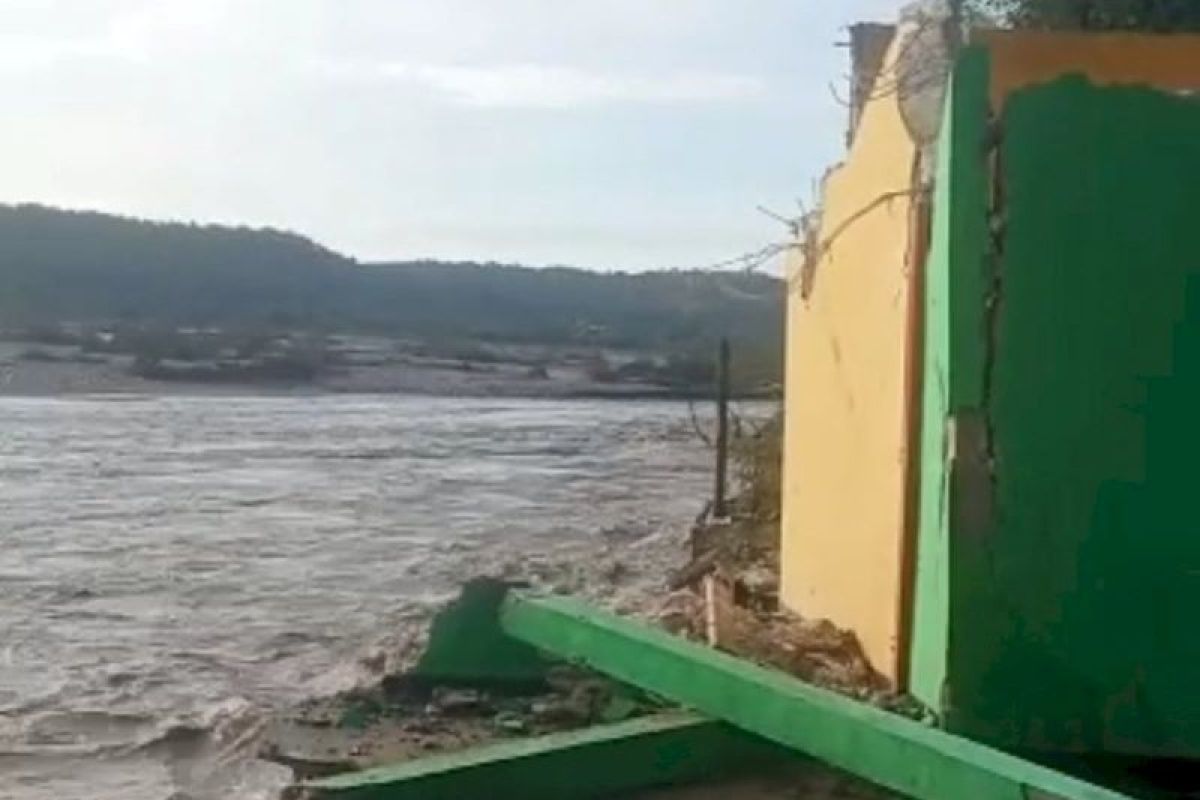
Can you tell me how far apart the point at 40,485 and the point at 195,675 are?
1214 cm

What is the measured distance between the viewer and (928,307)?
714 centimetres

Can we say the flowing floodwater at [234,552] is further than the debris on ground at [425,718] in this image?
Yes

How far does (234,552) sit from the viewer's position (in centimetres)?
1684

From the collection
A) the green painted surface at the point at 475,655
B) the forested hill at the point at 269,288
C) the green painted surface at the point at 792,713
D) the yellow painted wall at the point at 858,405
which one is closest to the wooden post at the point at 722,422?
the yellow painted wall at the point at 858,405

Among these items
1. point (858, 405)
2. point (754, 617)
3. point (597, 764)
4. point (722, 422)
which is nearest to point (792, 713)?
point (597, 764)

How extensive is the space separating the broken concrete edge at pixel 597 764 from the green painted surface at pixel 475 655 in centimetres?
154

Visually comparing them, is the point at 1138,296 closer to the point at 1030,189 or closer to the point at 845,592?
the point at 1030,189

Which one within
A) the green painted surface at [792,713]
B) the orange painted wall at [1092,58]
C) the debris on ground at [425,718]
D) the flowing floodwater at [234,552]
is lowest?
the flowing floodwater at [234,552]

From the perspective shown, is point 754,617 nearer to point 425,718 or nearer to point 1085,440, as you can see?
point 425,718

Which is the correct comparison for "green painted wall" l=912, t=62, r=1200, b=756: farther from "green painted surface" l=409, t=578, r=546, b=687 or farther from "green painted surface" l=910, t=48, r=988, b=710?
"green painted surface" l=409, t=578, r=546, b=687

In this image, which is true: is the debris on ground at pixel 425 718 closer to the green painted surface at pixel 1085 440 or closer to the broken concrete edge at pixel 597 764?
the broken concrete edge at pixel 597 764

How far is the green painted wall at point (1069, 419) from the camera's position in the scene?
658 centimetres

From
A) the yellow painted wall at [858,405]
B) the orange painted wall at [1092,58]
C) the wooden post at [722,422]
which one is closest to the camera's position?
the orange painted wall at [1092,58]

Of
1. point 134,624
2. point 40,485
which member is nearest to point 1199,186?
point 134,624
